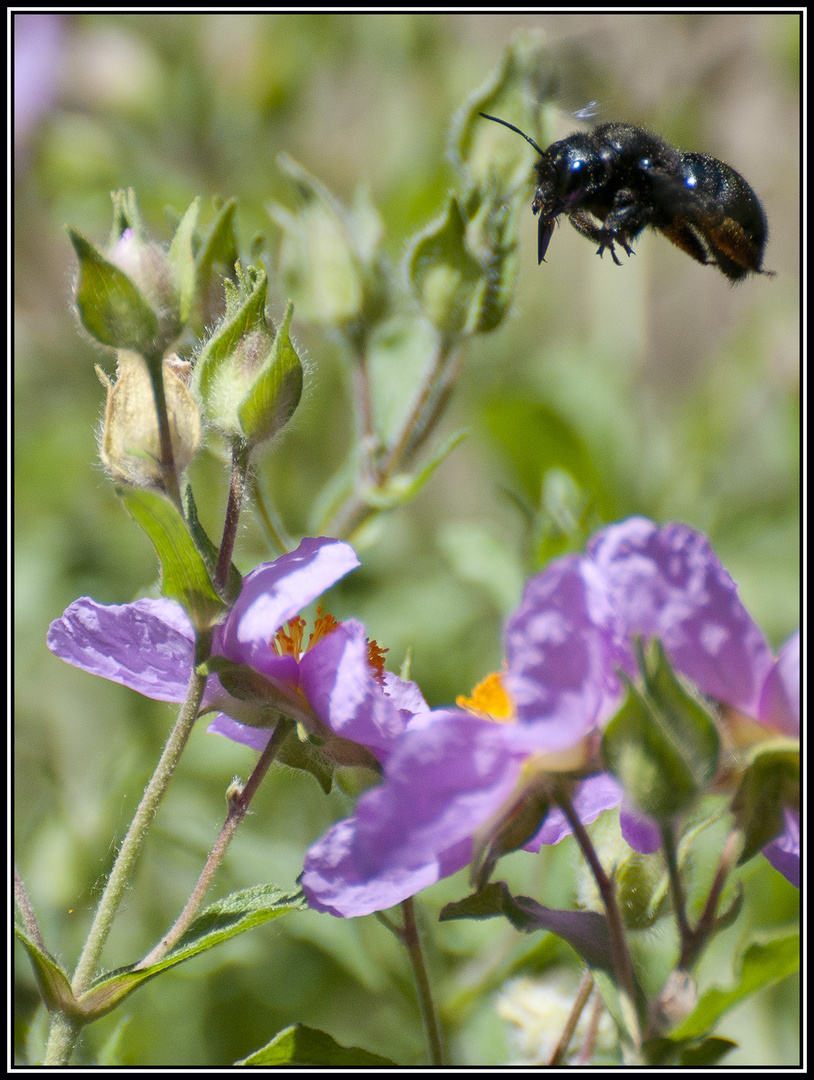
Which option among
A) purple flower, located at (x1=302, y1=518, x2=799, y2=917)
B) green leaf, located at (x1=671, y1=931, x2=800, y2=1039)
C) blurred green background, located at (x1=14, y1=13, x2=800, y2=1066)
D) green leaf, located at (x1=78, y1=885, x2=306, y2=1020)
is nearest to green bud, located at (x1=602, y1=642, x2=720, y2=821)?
purple flower, located at (x1=302, y1=518, x2=799, y2=917)

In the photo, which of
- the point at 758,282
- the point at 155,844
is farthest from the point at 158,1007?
the point at 758,282

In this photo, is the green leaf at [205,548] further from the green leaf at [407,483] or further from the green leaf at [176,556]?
the green leaf at [407,483]

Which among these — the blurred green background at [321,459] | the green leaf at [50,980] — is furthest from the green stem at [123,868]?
the blurred green background at [321,459]

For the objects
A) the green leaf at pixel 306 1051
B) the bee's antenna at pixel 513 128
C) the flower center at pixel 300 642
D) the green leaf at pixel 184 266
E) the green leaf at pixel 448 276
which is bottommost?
the green leaf at pixel 306 1051

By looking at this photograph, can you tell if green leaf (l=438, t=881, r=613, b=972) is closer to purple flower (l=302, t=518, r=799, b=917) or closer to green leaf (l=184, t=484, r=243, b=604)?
purple flower (l=302, t=518, r=799, b=917)

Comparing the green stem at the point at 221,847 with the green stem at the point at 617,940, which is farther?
the green stem at the point at 221,847
